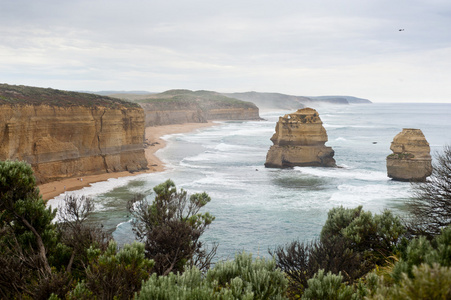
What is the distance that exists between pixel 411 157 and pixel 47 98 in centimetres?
3545

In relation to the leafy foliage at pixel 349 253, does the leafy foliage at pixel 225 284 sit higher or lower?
higher

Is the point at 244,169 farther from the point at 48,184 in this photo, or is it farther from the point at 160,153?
the point at 48,184

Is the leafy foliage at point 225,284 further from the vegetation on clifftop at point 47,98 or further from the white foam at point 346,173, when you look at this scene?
the white foam at point 346,173

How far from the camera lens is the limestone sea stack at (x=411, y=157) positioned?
3869 cm

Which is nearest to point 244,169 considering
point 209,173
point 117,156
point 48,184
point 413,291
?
point 209,173

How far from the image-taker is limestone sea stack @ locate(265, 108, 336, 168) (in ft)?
156

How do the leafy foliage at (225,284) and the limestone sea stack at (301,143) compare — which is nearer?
the leafy foliage at (225,284)

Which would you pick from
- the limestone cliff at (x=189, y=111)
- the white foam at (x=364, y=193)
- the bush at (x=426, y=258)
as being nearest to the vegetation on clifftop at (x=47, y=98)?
the white foam at (x=364, y=193)

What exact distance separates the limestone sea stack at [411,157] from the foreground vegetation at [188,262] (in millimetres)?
25213

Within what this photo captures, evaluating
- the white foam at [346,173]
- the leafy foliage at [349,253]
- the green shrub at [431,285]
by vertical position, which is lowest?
the white foam at [346,173]

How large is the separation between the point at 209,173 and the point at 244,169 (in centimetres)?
503

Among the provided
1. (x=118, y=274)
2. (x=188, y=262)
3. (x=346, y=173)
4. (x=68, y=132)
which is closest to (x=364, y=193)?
(x=346, y=173)

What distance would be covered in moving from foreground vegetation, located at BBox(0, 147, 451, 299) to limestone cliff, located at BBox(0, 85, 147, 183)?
20.4m

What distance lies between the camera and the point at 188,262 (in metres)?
12.1
